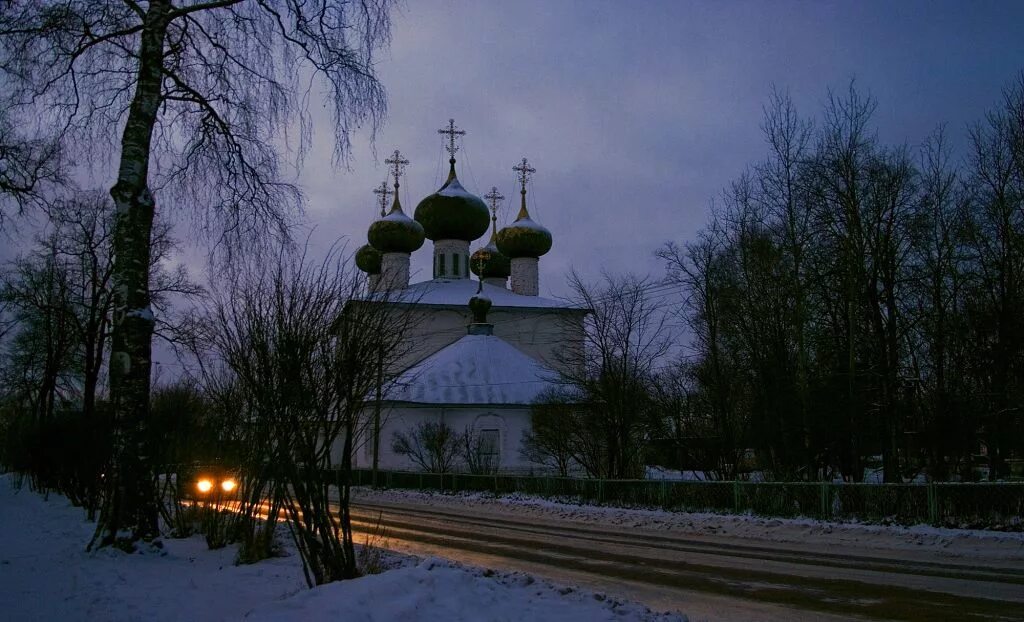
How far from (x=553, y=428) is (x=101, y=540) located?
18.0 meters

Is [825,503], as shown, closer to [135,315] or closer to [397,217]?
[135,315]

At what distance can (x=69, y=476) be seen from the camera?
20.5 meters

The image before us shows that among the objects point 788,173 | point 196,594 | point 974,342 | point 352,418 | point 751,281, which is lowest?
point 196,594

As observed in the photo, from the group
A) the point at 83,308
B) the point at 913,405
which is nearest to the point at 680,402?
the point at 913,405

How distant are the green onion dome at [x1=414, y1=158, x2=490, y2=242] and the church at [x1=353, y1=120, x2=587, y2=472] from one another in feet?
0.19

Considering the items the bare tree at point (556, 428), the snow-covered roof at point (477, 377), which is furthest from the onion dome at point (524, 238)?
the bare tree at point (556, 428)

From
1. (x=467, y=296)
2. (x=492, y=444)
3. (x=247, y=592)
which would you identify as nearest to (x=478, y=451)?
(x=492, y=444)

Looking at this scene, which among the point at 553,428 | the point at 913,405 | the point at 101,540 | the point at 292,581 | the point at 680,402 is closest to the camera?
the point at 292,581

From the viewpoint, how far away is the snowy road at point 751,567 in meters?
7.82

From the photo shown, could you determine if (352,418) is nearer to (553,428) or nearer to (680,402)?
(680,402)

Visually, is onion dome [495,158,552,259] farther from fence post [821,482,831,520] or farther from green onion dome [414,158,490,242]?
fence post [821,482,831,520]

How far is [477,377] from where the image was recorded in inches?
1522

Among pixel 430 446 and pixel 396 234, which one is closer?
pixel 430 446

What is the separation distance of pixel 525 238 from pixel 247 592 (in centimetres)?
4469
